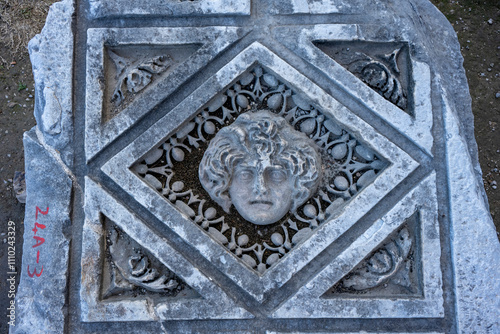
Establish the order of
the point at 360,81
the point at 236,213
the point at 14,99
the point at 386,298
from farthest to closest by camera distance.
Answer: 1. the point at 14,99
2. the point at 236,213
3. the point at 360,81
4. the point at 386,298

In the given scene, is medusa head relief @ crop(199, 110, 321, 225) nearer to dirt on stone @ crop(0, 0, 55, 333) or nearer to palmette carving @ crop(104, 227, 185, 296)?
palmette carving @ crop(104, 227, 185, 296)

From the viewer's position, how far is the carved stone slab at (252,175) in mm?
2652

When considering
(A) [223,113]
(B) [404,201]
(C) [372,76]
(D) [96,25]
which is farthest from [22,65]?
(B) [404,201]

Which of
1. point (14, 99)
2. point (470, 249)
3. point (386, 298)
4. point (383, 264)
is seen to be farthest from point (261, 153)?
point (14, 99)

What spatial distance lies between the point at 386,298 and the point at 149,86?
6.92ft

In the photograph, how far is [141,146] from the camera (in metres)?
2.75

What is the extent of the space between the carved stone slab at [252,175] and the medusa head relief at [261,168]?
0.04 feet

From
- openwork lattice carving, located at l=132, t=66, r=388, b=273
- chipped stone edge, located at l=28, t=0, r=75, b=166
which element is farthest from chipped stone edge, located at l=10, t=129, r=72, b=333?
openwork lattice carving, located at l=132, t=66, r=388, b=273

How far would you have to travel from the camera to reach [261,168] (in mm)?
2658

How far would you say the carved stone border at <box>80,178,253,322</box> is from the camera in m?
2.65

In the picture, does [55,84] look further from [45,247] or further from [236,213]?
[236,213]

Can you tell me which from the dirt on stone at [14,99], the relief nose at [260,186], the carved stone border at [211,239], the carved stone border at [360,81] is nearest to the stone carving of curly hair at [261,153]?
the relief nose at [260,186]

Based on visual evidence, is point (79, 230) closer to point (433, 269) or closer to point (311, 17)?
point (311, 17)

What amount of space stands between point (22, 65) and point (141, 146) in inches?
75.0
